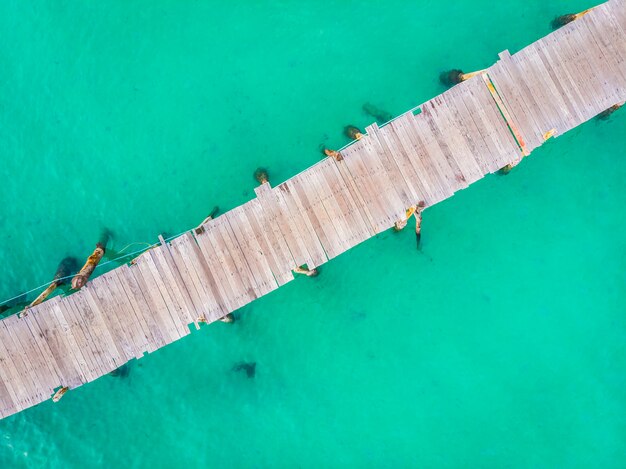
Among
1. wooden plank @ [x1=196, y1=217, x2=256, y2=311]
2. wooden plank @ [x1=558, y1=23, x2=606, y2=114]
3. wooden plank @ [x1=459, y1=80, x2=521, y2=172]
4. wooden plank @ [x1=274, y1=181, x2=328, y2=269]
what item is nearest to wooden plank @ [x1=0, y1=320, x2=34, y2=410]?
wooden plank @ [x1=196, y1=217, x2=256, y2=311]

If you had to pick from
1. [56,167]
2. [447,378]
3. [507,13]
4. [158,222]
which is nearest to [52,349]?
[158,222]

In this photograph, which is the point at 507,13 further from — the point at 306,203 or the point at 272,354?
the point at 272,354

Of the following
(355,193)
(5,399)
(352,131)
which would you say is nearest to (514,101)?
(352,131)

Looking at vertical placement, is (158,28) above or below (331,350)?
above

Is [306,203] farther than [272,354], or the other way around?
[272,354]

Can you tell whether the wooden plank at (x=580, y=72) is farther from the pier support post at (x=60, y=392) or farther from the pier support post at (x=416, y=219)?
the pier support post at (x=60, y=392)

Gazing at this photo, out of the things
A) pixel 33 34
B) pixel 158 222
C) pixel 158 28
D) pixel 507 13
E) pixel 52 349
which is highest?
pixel 33 34

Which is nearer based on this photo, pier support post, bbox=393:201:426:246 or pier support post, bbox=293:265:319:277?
pier support post, bbox=393:201:426:246

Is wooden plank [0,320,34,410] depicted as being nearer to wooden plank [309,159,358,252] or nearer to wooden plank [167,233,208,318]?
wooden plank [167,233,208,318]
